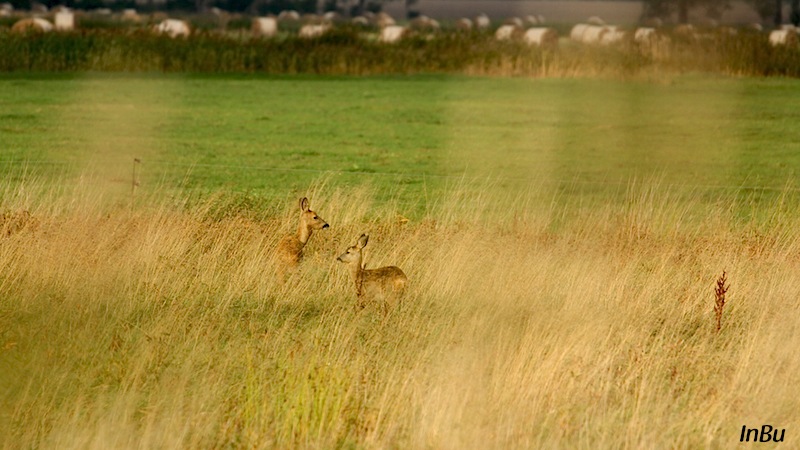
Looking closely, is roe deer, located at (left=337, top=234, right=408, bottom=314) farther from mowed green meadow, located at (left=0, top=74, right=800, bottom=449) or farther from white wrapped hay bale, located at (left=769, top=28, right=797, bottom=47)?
white wrapped hay bale, located at (left=769, top=28, right=797, bottom=47)

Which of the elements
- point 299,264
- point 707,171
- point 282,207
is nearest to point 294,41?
point 707,171

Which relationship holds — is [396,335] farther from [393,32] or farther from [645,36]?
[393,32]

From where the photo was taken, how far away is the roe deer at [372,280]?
748 centimetres

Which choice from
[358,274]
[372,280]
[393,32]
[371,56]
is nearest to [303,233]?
[358,274]

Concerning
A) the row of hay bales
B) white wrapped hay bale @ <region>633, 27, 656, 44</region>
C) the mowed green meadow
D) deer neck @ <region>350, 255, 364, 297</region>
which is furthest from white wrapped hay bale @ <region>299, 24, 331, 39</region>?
deer neck @ <region>350, 255, 364, 297</region>

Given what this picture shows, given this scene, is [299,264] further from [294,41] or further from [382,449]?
[294,41]

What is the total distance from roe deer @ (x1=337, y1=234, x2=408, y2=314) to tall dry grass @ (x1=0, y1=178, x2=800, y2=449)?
13 cm

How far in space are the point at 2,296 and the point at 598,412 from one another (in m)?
3.90

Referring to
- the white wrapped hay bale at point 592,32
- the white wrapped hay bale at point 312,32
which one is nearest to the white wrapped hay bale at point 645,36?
the white wrapped hay bale at point 312,32

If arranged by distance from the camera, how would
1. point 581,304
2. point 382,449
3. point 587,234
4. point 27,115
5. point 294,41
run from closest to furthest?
1. point 382,449
2. point 581,304
3. point 587,234
4. point 27,115
5. point 294,41

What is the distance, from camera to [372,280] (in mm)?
7520

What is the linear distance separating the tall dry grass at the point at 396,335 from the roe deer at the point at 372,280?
13cm

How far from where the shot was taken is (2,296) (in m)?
7.91

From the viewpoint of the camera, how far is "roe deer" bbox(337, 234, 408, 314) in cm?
748
